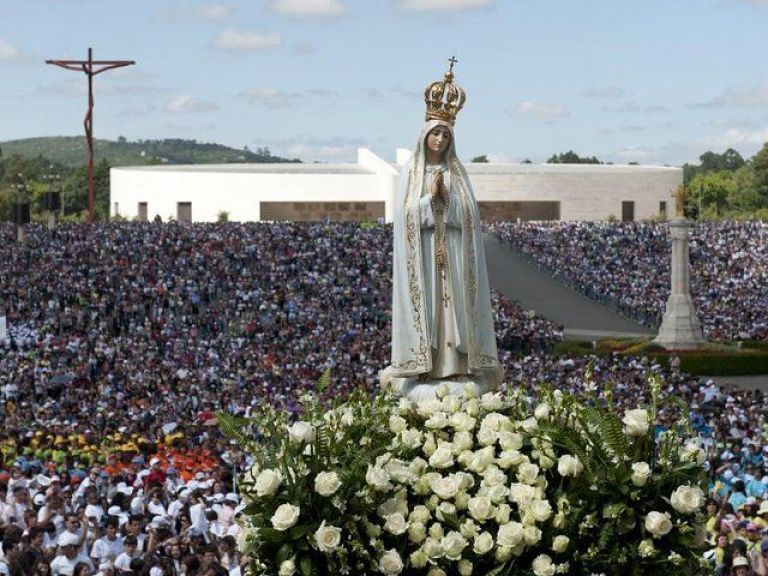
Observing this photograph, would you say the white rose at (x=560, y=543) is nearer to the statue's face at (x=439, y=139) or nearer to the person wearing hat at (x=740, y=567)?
the statue's face at (x=439, y=139)

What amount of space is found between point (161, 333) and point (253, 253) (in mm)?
12836

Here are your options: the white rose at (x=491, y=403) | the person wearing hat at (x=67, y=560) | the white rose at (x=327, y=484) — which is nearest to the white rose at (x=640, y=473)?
the white rose at (x=491, y=403)

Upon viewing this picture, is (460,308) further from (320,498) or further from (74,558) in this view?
(74,558)

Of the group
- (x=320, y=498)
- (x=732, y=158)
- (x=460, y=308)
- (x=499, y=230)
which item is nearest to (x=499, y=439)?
(x=320, y=498)

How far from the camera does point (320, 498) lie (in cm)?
605

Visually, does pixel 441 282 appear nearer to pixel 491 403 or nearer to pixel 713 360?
pixel 491 403

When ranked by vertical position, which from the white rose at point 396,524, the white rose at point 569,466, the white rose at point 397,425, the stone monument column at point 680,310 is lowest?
the stone monument column at point 680,310

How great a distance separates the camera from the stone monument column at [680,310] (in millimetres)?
45094

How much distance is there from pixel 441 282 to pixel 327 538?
10.2 ft

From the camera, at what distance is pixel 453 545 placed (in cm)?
601

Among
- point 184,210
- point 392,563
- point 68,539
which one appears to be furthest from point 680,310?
point 184,210

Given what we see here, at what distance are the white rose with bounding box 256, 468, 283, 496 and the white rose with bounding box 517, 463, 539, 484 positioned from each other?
97 centimetres

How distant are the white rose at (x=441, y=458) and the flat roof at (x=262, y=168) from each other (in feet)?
319

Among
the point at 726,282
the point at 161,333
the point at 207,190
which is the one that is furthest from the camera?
the point at 207,190
